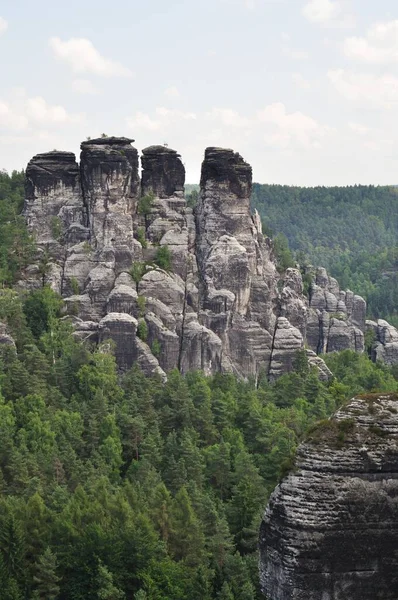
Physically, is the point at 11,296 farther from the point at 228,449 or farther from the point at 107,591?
the point at 107,591

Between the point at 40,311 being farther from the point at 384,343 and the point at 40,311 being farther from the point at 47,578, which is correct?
the point at 384,343

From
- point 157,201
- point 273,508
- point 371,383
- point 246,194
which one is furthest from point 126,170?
point 273,508

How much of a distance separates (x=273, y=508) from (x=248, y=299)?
64235mm

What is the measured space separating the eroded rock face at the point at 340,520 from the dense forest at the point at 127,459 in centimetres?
575

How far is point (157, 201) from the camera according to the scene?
296ft

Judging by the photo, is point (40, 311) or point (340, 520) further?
point (40, 311)

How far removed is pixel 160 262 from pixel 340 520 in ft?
210

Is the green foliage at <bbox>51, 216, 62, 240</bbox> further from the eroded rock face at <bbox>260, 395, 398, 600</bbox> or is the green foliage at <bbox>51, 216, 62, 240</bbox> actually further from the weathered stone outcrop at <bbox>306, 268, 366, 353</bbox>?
the eroded rock face at <bbox>260, 395, 398, 600</bbox>

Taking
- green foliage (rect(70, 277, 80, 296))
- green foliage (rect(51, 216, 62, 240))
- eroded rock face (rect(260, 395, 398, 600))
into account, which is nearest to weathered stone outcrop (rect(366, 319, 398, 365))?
green foliage (rect(70, 277, 80, 296))

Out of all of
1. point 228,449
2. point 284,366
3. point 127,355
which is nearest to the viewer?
point 228,449

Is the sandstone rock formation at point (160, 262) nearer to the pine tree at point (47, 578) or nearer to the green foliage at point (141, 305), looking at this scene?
the green foliage at point (141, 305)

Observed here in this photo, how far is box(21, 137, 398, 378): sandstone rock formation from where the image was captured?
82.9m

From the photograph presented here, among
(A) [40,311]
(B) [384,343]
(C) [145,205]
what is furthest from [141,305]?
(B) [384,343]

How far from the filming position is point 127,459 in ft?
210
